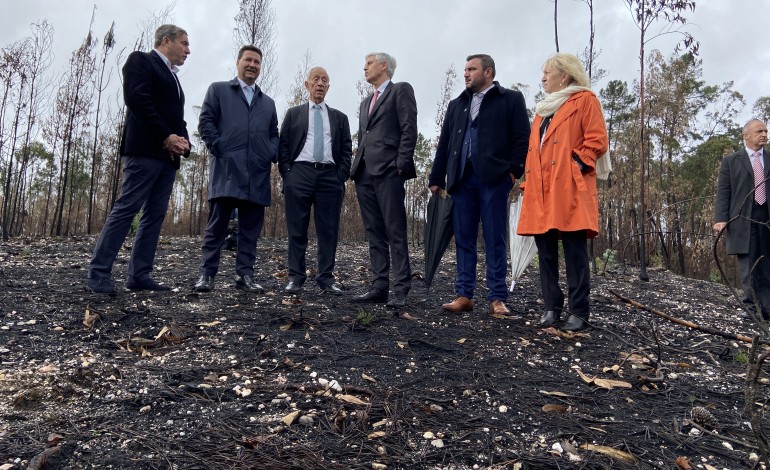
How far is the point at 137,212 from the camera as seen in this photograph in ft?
13.9

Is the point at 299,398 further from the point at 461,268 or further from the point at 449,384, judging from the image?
the point at 461,268

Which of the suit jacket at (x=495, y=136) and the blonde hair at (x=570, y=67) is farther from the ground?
the blonde hair at (x=570, y=67)

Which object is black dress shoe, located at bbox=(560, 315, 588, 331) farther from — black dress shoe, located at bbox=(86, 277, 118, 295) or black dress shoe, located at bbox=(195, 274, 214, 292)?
black dress shoe, located at bbox=(86, 277, 118, 295)

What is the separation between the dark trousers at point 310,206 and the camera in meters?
4.71

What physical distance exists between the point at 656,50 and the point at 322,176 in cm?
1347

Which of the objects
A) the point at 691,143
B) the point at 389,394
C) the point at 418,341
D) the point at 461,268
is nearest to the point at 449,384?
the point at 389,394

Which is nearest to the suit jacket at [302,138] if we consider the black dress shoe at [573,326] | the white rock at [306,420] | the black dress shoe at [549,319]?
the black dress shoe at [549,319]

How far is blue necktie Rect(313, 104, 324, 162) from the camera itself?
4719 mm

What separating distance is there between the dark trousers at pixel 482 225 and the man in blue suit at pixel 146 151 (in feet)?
7.27

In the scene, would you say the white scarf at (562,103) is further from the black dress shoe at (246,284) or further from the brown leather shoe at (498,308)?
the black dress shoe at (246,284)

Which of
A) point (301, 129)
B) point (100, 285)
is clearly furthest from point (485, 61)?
point (100, 285)

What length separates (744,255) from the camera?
5.27 metres

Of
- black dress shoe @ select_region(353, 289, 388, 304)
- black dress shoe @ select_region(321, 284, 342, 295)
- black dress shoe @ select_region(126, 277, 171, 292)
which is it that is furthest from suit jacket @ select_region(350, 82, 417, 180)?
black dress shoe @ select_region(126, 277, 171, 292)

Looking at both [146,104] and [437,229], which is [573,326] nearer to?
[437,229]
